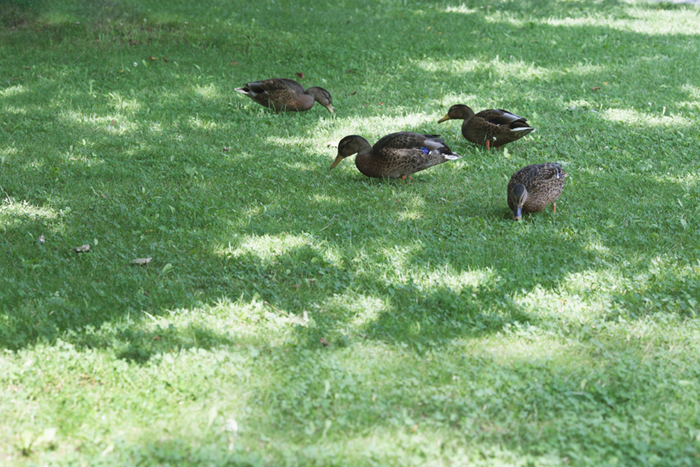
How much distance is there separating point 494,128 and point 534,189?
1.89 m

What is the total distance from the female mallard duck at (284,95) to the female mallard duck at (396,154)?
7.42 ft

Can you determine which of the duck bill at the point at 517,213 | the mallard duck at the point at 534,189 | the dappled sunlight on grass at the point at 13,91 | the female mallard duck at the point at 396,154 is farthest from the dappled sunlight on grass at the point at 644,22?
the dappled sunlight on grass at the point at 13,91

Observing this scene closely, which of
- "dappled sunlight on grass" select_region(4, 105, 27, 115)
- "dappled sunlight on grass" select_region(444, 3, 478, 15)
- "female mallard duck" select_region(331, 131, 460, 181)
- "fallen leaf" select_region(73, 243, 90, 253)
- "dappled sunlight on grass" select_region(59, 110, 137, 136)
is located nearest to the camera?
"fallen leaf" select_region(73, 243, 90, 253)

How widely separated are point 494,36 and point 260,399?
1114 cm

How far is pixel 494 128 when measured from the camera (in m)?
7.34

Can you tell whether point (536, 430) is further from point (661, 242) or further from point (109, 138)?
point (109, 138)

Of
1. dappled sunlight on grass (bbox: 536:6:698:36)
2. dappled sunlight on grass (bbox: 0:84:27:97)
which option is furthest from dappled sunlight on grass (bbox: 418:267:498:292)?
dappled sunlight on grass (bbox: 536:6:698:36)

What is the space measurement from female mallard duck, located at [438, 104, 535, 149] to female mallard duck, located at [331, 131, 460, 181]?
0.96 m

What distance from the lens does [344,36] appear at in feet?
40.3

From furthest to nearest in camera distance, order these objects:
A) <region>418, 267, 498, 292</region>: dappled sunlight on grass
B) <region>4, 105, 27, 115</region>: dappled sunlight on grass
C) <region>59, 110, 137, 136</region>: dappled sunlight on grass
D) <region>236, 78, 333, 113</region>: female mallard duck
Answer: <region>236, 78, 333, 113</region>: female mallard duck → <region>4, 105, 27, 115</region>: dappled sunlight on grass → <region>59, 110, 137, 136</region>: dappled sunlight on grass → <region>418, 267, 498, 292</region>: dappled sunlight on grass

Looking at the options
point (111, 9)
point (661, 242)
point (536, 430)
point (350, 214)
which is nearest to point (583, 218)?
point (661, 242)

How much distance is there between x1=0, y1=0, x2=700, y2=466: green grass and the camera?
322cm

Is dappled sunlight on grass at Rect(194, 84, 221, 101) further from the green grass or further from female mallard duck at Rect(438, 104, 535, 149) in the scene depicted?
female mallard duck at Rect(438, 104, 535, 149)

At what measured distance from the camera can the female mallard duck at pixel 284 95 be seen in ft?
28.3
